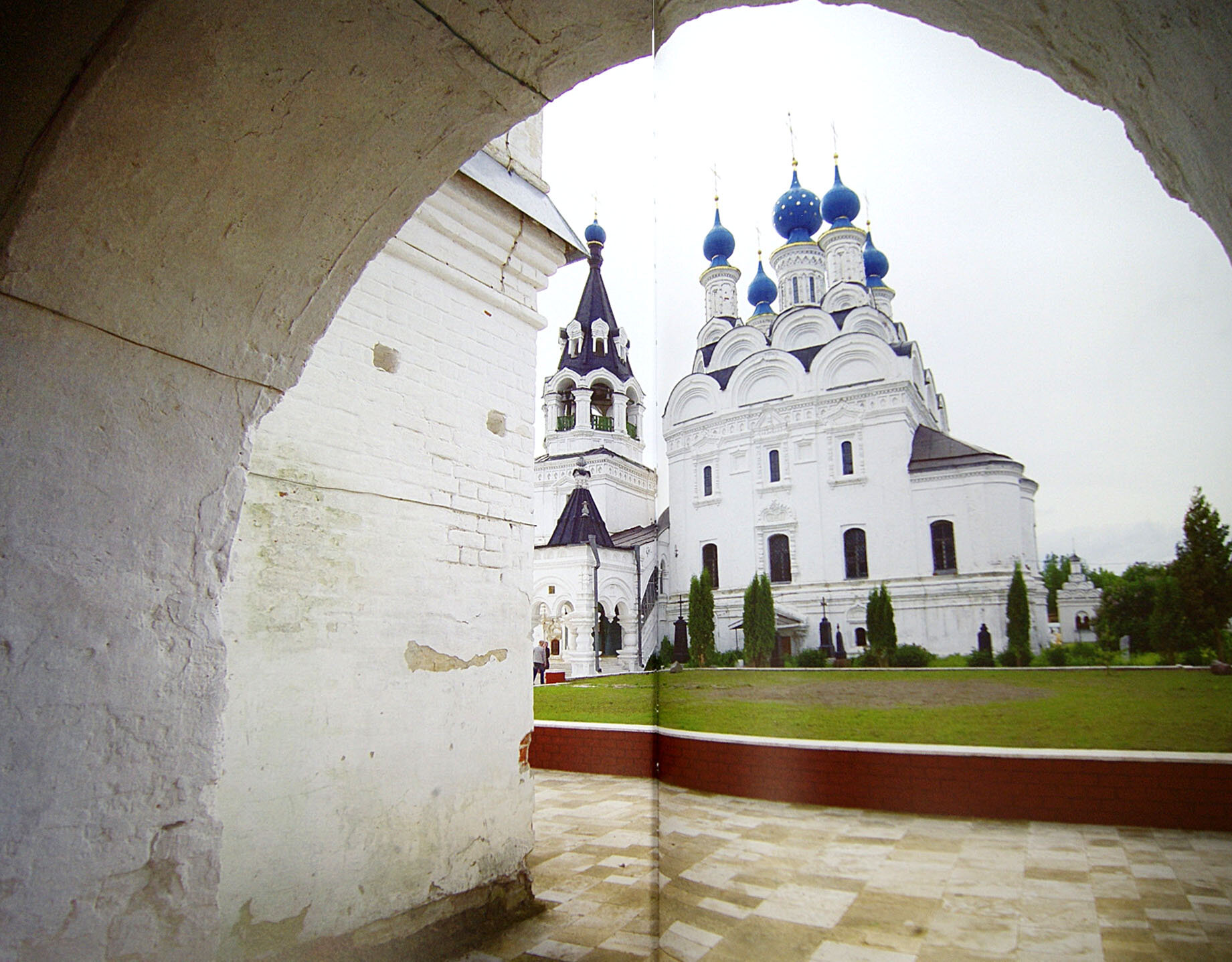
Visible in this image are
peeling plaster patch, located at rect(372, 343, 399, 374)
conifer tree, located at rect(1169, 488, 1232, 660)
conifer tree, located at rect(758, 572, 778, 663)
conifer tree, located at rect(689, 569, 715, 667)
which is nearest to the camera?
conifer tree, located at rect(1169, 488, 1232, 660)

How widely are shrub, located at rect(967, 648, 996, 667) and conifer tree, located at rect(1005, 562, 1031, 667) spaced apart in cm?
4

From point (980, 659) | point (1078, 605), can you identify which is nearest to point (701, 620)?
point (980, 659)

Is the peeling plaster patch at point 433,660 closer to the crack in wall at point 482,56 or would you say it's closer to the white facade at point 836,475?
the white facade at point 836,475

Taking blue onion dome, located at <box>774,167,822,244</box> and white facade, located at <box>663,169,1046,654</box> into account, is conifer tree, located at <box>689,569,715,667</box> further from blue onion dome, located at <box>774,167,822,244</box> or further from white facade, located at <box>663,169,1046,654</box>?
blue onion dome, located at <box>774,167,822,244</box>

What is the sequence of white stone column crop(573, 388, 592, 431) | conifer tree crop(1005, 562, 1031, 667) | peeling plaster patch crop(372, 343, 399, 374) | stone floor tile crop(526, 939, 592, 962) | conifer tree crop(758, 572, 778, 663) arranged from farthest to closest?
white stone column crop(573, 388, 592, 431) → peeling plaster patch crop(372, 343, 399, 374) → stone floor tile crop(526, 939, 592, 962) → conifer tree crop(758, 572, 778, 663) → conifer tree crop(1005, 562, 1031, 667)

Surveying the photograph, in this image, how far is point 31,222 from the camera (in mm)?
1403

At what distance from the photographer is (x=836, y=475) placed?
2.30m

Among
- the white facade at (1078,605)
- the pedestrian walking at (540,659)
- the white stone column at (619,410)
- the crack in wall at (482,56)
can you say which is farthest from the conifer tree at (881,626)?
the white stone column at (619,410)

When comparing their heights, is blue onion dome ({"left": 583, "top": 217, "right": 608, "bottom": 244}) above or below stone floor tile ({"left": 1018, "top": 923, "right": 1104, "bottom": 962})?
above

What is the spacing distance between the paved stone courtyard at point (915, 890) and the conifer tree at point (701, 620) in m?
0.45

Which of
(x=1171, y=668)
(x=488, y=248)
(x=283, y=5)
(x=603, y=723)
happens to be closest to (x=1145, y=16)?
(x=1171, y=668)

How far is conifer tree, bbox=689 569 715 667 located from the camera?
7.63ft

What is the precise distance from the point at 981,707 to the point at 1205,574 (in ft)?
1.82

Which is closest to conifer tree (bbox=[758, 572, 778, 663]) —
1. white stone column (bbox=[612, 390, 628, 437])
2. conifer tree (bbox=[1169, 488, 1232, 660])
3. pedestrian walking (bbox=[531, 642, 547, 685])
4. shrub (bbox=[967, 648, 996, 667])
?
shrub (bbox=[967, 648, 996, 667])
